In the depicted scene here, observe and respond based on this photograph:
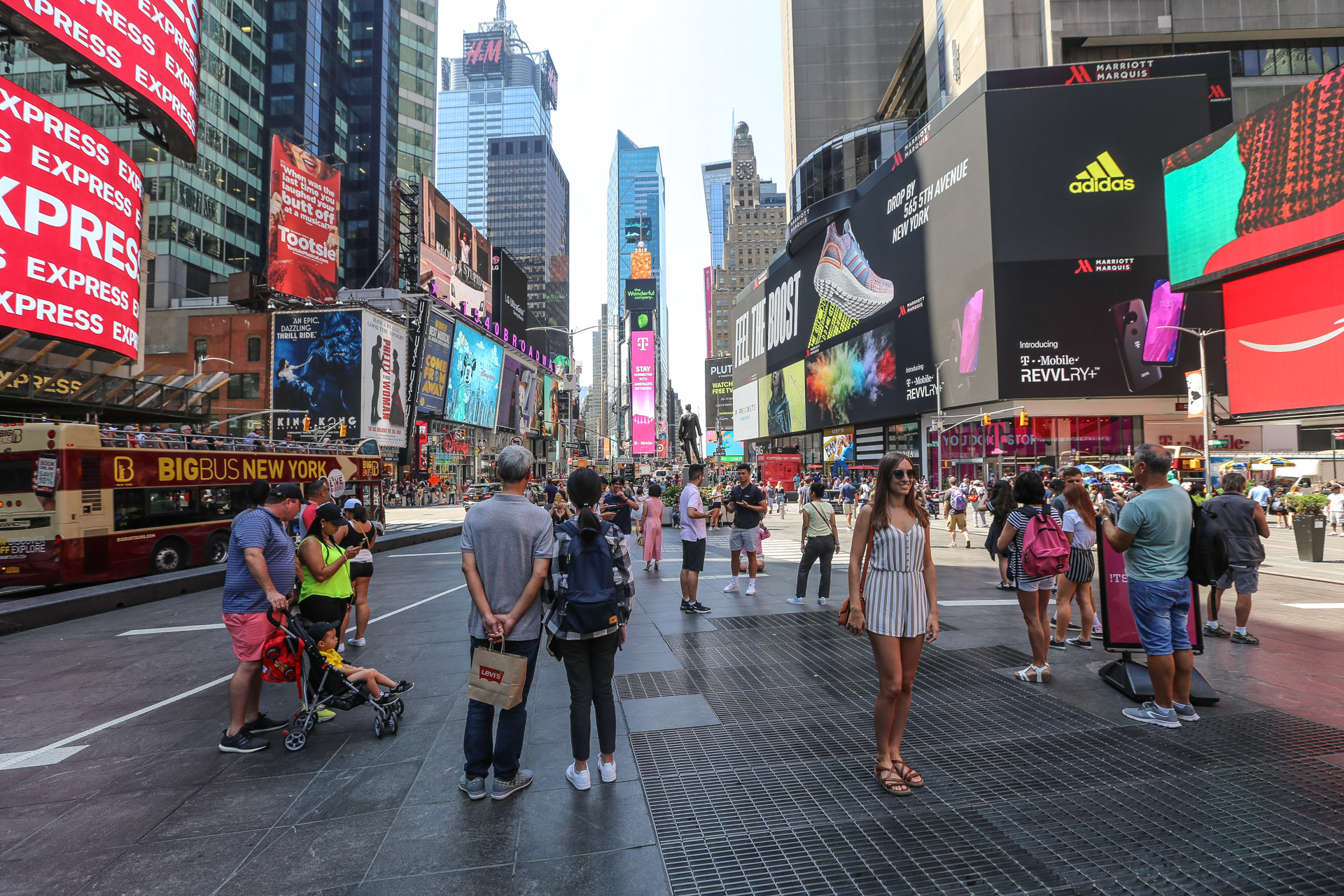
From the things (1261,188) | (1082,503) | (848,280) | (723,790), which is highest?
(848,280)

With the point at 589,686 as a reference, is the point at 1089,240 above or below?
above

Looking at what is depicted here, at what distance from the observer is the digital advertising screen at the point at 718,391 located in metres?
142

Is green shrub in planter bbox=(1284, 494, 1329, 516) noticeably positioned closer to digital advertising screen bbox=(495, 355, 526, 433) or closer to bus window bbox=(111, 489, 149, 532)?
bus window bbox=(111, 489, 149, 532)

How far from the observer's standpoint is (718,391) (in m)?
142

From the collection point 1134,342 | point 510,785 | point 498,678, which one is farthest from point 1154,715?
point 1134,342

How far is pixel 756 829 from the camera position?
336cm

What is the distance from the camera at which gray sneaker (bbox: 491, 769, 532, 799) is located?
12.1ft

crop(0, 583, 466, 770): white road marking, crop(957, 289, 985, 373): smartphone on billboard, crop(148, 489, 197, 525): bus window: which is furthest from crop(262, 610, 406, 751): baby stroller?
crop(957, 289, 985, 373): smartphone on billboard

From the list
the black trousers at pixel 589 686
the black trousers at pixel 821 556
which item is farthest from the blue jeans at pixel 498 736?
the black trousers at pixel 821 556

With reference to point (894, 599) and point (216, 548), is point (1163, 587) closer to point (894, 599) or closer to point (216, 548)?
point (894, 599)

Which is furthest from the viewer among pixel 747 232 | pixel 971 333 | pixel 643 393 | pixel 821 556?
pixel 747 232

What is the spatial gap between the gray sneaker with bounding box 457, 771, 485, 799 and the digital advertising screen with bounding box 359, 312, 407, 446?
130 ft

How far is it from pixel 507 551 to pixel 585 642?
2.31ft

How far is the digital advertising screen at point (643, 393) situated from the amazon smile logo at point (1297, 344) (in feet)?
334
